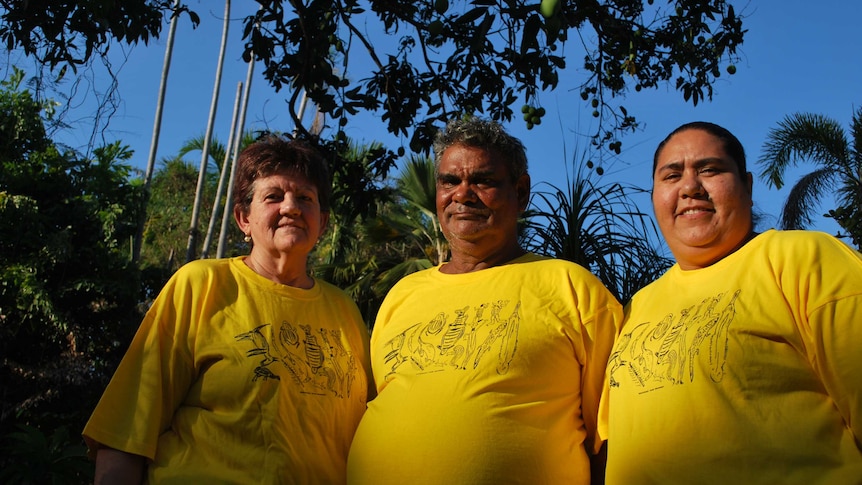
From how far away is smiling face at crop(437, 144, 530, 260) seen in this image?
2592mm

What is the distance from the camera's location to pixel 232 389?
231cm

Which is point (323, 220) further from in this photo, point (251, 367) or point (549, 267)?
point (549, 267)

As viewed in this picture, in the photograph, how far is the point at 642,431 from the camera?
194 centimetres

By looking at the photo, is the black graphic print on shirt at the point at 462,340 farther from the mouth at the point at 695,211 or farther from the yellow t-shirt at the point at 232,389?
the mouth at the point at 695,211

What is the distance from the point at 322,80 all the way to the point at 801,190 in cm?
964

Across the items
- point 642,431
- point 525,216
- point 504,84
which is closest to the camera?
point 642,431

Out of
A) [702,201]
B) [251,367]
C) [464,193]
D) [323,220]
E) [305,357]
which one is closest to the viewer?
[702,201]

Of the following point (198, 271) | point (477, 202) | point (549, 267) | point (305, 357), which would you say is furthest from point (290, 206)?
point (549, 267)

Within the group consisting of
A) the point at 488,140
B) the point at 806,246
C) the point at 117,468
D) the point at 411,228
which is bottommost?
the point at 117,468

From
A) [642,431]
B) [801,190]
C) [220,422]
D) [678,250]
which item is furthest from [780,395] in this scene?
[801,190]

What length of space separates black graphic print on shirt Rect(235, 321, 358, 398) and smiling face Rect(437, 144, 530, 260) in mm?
561

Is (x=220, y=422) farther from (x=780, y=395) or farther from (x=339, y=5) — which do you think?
(x=339, y=5)

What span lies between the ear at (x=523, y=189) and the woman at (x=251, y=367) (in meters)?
0.74

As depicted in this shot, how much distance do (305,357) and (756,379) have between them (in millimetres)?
1396
